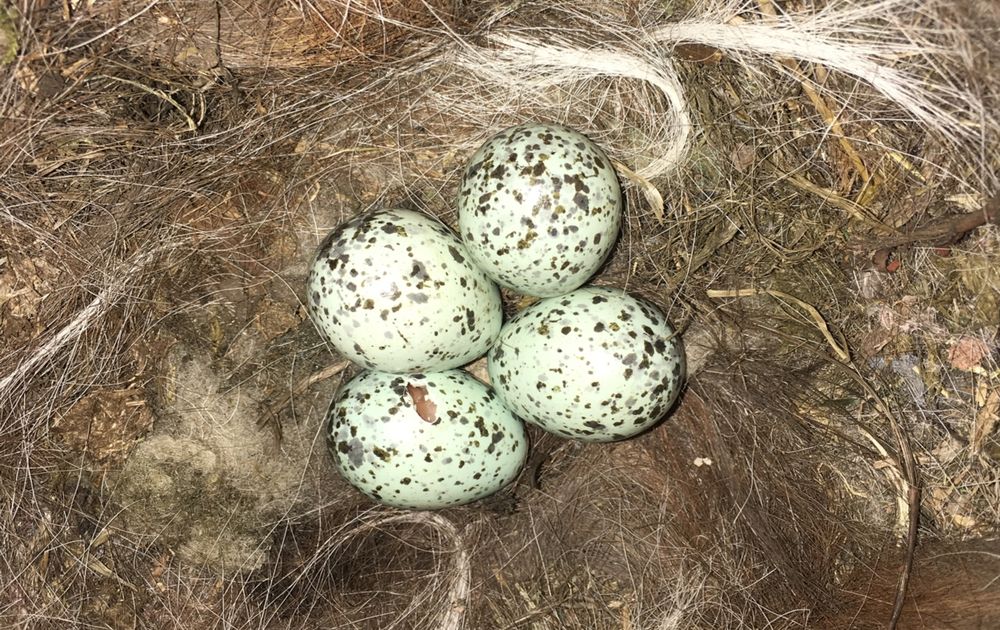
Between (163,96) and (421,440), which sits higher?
(163,96)

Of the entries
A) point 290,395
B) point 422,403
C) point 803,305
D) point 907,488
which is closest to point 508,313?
point 422,403

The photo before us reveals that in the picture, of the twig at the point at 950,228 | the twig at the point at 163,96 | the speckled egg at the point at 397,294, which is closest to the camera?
the speckled egg at the point at 397,294

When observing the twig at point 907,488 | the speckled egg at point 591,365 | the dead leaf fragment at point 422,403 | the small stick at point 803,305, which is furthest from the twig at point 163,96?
the twig at point 907,488

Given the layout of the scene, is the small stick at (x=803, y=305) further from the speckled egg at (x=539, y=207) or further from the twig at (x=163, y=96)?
the twig at (x=163, y=96)

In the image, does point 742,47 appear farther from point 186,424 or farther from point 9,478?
point 9,478

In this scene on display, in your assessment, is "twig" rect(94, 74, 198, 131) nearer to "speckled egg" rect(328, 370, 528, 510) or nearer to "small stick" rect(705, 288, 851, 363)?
"speckled egg" rect(328, 370, 528, 510)

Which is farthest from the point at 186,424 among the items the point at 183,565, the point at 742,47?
the point at 742,47

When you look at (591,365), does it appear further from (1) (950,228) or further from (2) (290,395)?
(1) (950,228)
